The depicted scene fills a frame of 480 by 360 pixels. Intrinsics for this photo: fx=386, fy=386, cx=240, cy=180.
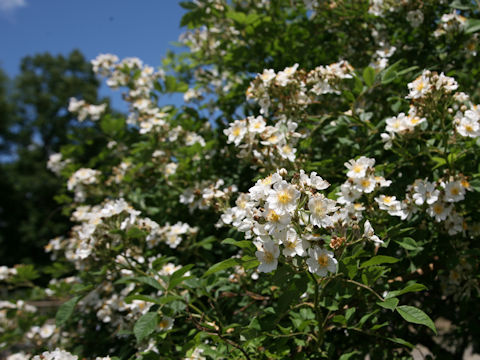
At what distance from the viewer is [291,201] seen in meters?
1.08

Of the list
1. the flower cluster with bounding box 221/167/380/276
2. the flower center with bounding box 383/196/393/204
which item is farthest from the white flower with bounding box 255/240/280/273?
the flower center with bounding box 383/196/393/204

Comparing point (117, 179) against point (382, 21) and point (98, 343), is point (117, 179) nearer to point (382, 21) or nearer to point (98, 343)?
point (98, 343)

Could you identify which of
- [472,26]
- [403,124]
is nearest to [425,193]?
[403,124]

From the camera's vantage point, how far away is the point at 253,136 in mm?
1651

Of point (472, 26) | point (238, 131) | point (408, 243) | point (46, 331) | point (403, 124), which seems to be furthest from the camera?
point (46, 331)

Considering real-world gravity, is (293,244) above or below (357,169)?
below

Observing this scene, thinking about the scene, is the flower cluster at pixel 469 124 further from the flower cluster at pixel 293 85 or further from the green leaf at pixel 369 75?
the flower cluster at pixel 293 85

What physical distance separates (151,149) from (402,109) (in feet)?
4.84

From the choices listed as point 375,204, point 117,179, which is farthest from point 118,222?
point 375,204

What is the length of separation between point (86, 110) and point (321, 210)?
275cm

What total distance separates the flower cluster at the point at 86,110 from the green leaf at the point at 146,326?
2.24m

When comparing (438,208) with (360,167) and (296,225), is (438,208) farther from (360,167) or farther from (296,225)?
(296,225)

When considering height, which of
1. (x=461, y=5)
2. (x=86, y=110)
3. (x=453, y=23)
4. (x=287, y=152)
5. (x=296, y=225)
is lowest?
(x=296, y=225)

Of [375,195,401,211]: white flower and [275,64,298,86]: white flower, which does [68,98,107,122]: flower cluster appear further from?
[375,195,401,211]: white flower
